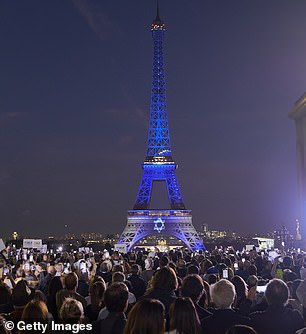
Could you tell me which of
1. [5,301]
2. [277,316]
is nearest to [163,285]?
[277,316]

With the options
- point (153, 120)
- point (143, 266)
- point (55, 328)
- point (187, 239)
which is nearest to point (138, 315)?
point (55, 328)

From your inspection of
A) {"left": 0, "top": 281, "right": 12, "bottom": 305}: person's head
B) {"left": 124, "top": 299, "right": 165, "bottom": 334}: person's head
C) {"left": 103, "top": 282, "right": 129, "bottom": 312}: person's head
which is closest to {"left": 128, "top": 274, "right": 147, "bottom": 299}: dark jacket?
{"left": 0, "top": 281, "right": 12, "bottom": 305}: person's head

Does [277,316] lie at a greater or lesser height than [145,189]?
lesser

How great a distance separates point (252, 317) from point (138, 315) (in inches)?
96.5

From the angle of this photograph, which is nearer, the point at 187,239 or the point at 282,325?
the point at 282,325

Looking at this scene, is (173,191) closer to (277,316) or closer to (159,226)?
(159,226)

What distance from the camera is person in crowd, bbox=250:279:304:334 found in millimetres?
7059

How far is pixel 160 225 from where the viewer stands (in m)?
79.5

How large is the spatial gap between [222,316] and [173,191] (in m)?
75.6

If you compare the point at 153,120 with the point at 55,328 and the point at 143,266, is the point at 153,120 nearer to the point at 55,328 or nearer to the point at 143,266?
the point at 143,266

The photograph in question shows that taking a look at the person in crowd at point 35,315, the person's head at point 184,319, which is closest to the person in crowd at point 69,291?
the person in crowd at point 35,315

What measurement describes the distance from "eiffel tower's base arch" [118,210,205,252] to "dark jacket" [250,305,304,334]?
71704 millimetres

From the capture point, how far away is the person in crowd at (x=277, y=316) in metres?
7.06

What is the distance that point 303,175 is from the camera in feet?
216
